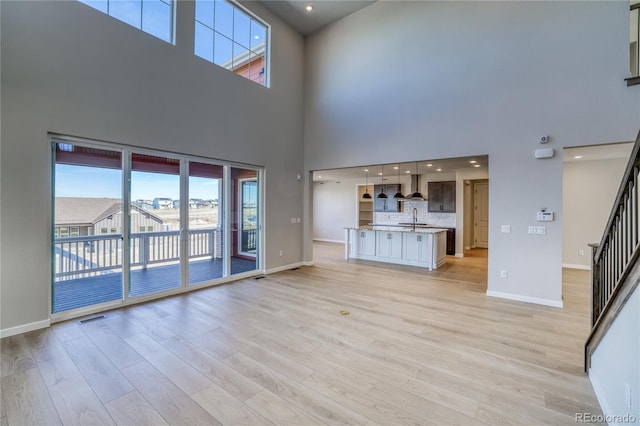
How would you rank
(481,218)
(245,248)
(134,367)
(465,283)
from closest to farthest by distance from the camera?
1. (134,367)
2. (465,283)
3. (245,248)
4. (481,218)

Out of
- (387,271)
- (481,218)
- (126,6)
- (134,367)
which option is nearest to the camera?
(134,367)

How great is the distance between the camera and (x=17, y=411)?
188 centimetres

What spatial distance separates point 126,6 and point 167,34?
0.57 meters

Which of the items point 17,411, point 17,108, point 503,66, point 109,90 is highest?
point 503,66

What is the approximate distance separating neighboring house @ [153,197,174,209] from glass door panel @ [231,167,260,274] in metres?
1.13

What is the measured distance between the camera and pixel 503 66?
4.34 m

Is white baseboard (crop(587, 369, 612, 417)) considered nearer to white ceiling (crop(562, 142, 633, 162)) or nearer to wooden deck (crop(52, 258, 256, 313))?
white ceiling (crop(562, 142, 633, 162))

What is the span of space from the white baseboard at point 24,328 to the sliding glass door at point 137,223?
24 cm

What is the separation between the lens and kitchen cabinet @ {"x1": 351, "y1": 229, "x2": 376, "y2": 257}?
7492 mm

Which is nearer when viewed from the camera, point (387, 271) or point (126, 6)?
point (126, 6)

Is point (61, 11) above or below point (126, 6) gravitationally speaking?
below

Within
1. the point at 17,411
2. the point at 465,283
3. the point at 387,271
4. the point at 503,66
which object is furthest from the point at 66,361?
the point at 503,66

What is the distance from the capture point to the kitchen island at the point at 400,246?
6543 mm

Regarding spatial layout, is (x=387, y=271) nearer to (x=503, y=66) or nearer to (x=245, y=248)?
(x=245, y=248)
